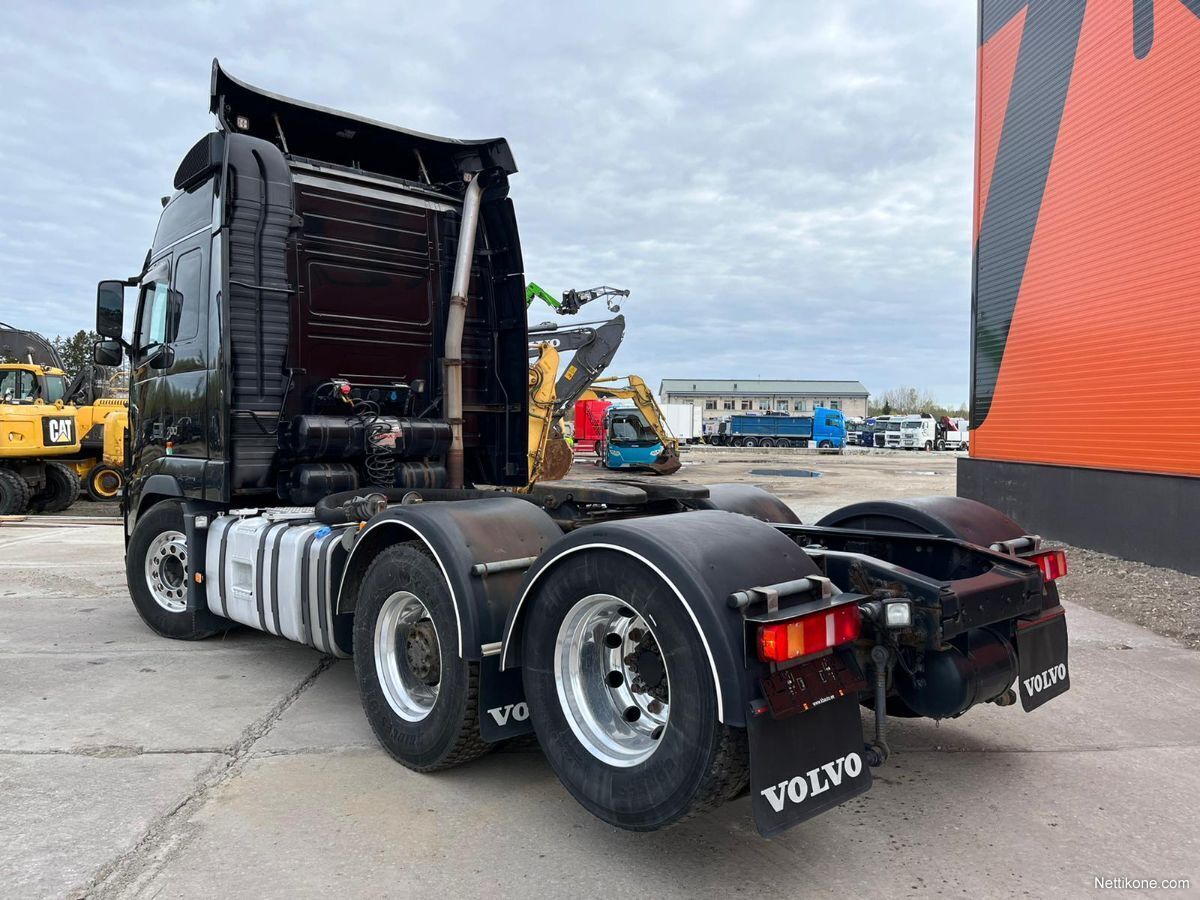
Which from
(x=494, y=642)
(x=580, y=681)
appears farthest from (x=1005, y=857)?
(x=494, y=642)

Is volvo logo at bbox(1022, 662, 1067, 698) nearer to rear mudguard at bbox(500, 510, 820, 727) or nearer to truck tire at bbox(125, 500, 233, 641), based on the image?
rear mudguard at bbox(500, 510, 820, 727)

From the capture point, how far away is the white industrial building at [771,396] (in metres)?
106

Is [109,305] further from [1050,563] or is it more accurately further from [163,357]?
[1050,563]

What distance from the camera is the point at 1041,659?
395 centimetres

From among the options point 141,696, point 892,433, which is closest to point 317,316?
point 141,696

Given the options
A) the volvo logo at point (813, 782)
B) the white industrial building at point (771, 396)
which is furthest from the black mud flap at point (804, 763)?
the white industrial building at point (771, 396)

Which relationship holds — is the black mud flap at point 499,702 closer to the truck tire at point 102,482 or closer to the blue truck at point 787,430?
the truck tire at point 102,482

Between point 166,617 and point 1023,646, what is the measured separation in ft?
18.7

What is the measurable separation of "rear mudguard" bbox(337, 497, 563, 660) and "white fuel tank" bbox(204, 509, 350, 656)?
0.42 meters

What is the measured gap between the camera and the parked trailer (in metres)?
2.94

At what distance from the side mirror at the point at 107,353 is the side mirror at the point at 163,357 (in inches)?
28.1

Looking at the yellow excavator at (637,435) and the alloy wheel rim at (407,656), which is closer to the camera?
the alloy wheel rim at (407,656)

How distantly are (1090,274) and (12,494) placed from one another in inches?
703

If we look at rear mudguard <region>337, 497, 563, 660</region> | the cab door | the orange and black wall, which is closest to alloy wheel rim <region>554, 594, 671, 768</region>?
rear mudguard <region>337, 497, 563, 660</region>
